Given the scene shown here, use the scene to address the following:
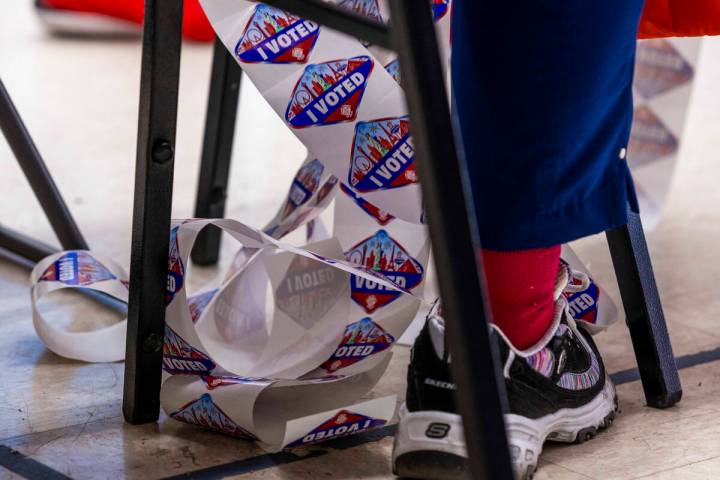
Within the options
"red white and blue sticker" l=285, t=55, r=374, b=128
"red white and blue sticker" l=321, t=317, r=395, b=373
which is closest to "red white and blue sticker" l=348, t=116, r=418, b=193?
"red white and blue sticker" l=285, t=55, r=374, b=128

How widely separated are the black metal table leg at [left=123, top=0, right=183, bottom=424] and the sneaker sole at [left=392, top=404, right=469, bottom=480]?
28 centimetres

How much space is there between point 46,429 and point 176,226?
242 millimetres

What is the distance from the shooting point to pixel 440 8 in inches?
51.4

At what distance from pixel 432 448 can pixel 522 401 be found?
4.4 inches

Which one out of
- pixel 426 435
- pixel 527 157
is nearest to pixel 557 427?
pixel 426 435

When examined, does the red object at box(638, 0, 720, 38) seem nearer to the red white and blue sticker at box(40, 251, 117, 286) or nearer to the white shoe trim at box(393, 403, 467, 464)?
the white shoe trim at box(393, 403, 467, 464)

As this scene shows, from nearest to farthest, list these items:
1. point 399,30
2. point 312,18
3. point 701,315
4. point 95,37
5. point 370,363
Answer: point 399,30 < point 312,18 < point 370,363 < point 701,315 < point 95,37

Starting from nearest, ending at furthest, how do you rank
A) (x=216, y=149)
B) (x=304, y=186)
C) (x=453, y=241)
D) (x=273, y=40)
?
(x=453, y=241) → (x=273, y=40) → (x=304, y=186) → (x=216, y=149)

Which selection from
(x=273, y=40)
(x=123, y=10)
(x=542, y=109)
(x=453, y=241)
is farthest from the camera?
(x=123, y=10)

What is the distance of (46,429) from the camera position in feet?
3.60

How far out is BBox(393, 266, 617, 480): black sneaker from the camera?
3.17 feet

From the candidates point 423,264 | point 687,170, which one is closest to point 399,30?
point 423,264

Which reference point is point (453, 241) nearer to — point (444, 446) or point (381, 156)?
point (444, 446)

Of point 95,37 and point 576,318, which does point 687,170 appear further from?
point 95,37
